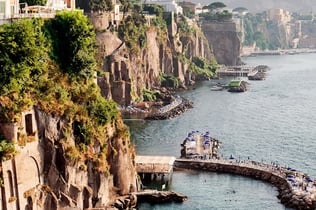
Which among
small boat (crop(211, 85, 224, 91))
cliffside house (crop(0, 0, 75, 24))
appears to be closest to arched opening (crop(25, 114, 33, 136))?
cliffside house (crop(0, 0, 75, 24))

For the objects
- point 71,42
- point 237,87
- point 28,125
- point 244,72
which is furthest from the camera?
point 244,72

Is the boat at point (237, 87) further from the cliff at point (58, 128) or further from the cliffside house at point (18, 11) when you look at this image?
the cliffside house at point (18, 11)

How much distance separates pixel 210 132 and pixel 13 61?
45.8m

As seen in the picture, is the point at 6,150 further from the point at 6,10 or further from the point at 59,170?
the point at 6,10

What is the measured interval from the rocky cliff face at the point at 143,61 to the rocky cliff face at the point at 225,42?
33.2 ft

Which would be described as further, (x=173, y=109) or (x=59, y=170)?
(x=173, y=109)

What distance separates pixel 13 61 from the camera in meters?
45.0

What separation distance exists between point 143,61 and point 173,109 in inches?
817

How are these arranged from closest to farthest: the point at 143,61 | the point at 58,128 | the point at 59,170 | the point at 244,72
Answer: the point at 59,170 < the point at 58,128 < the point at 143,61 < the point at 244,72

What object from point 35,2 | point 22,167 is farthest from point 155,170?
point 22,167

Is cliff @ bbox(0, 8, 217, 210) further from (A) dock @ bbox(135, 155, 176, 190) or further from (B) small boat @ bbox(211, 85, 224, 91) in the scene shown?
(B) small boat @ bbox(211, 85, 224, 91)

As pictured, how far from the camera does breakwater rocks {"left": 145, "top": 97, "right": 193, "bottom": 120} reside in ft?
321

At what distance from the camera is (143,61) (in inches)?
4808

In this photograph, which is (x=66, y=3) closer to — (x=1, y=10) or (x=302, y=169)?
(x=1, y=10)
